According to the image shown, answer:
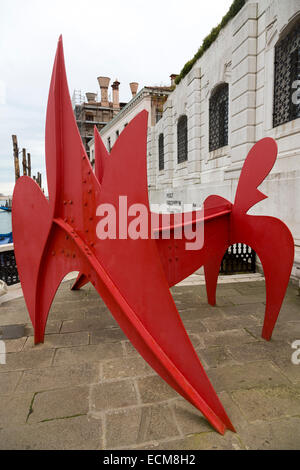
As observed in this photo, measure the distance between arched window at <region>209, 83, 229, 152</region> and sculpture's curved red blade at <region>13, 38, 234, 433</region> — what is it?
8857 millimetres

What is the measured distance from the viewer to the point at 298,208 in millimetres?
6195

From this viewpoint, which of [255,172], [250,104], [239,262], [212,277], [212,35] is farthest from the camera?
[212,35]

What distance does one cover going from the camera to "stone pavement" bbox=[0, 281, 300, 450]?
Answer: 221 cm

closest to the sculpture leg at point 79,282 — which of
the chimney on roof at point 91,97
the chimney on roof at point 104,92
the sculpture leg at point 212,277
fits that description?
the sculpture leg at point 212,277

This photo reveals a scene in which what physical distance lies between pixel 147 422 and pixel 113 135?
31.6 m

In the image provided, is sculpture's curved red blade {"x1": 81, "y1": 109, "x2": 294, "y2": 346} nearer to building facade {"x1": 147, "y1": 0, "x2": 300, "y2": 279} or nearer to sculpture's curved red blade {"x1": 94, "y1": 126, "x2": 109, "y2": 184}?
sculpture's curved red blade {"x1": 94, "y1": 126, "x2": 109, "y2": 184}

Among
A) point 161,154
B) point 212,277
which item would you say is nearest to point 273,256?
point 212,277

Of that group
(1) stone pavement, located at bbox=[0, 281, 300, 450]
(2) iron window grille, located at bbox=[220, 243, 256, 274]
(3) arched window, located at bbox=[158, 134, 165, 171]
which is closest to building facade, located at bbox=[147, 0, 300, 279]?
(2) iron window grille, located at bbox=[220, 243, 256, 274]

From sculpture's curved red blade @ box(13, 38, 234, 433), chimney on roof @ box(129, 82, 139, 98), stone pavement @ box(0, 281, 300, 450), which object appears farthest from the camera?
chimney on roof @ box(129, 82, 139, 98)

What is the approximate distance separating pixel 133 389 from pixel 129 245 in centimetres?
139

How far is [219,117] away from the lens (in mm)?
10914

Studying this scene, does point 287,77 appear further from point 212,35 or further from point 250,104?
point 212,35

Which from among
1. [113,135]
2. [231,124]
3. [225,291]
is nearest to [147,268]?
[225,291]
